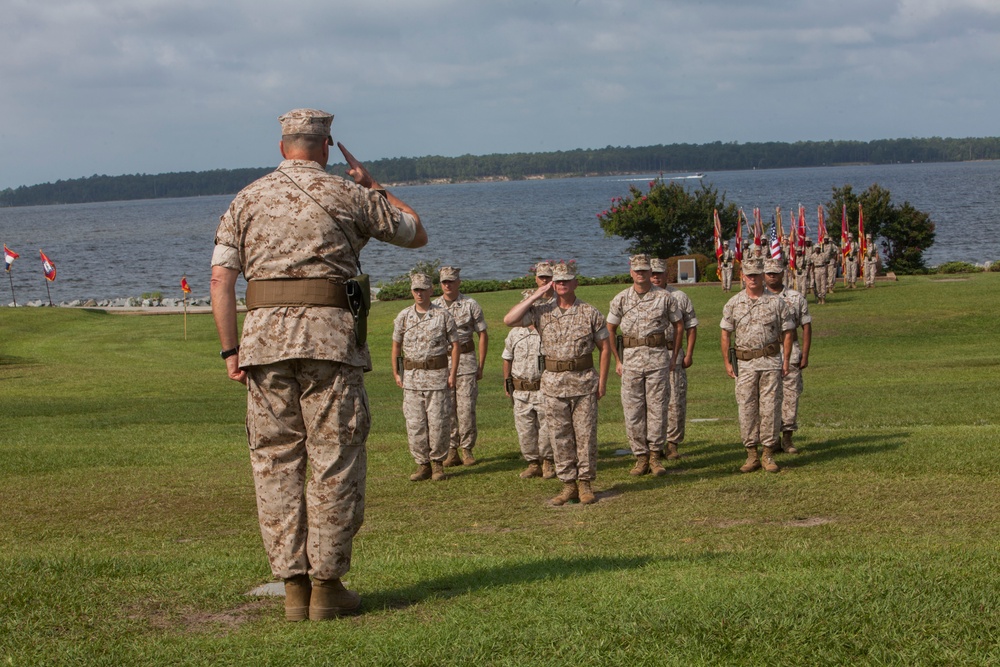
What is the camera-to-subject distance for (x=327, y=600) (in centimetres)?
586

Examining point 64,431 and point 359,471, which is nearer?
point 359,471

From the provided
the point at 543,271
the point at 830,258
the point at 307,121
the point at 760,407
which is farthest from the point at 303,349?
the point at 830,258

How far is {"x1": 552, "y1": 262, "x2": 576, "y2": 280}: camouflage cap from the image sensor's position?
10672 mm

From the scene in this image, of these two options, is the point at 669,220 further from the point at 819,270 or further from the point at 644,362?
the point at 644,362

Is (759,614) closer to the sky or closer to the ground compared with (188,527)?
closer to the sky

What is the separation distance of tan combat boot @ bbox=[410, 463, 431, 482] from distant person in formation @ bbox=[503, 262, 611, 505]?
2.18 metres

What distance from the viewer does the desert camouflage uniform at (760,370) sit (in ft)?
39.3

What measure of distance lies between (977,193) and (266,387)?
569 feet

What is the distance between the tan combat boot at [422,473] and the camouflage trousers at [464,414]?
0.88 metres

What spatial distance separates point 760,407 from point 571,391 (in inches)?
103

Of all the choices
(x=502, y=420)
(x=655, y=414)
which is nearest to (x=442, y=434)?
(x=655, y=414)

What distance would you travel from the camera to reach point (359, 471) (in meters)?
5.86

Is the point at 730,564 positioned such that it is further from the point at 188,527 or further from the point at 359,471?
the point at 188,527

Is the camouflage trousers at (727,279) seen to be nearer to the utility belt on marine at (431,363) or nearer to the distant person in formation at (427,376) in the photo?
the distant person in formation at (427,376)
